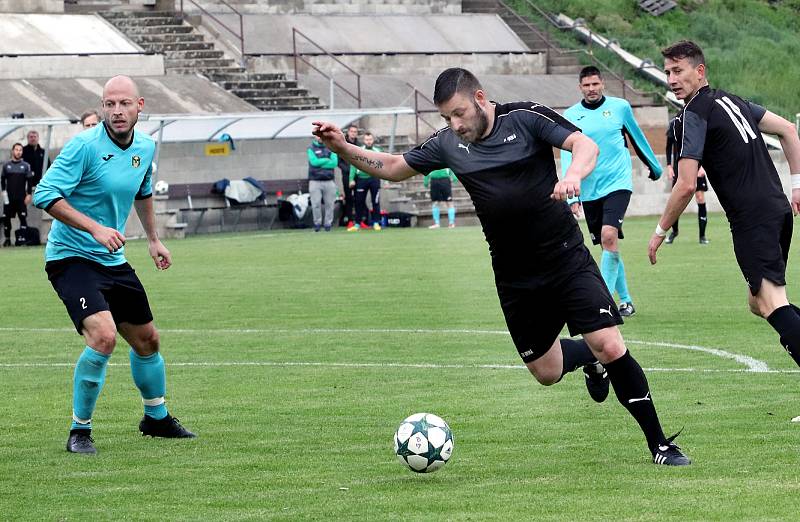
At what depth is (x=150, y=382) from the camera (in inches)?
354

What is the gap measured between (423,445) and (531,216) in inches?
51.2

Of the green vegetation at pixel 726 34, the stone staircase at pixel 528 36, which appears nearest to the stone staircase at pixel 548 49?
the stone staircase at pixel 528 36

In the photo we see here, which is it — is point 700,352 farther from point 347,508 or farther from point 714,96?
point 347,508

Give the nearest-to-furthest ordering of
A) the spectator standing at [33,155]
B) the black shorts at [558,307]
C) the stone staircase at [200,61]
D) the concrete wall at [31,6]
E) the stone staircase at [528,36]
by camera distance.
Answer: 1. the black shorts at [558,307]
2. the spectator standing at [33,155]
3. the stone staircase at [200,61]
4. the concrete wall at [31,6]
5. the stone staircase at [528,36]

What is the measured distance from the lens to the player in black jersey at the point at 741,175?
858 cm

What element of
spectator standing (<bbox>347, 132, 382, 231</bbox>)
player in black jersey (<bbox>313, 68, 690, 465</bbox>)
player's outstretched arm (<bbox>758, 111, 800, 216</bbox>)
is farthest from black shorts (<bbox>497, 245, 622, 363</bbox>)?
spectator standing (<bbox>347, 132, 382, 231</bbox>)

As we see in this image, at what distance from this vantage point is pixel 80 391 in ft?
28.3

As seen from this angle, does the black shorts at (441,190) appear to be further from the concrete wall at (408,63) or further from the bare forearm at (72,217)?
the bare forearm at (72,217)

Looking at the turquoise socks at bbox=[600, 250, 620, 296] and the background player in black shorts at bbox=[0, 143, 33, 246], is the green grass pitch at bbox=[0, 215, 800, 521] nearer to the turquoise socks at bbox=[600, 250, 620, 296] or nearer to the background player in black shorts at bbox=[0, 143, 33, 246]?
the turquoise socks at bbox=[600, 250, 620, 296]

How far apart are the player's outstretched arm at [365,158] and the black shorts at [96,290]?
1.51 meters

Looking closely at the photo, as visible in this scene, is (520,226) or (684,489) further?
(520,226)

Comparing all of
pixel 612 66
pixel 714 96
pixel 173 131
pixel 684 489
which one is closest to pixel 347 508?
pixel 684 489

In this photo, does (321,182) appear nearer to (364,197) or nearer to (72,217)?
(364,197)

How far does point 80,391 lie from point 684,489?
3631 mm
